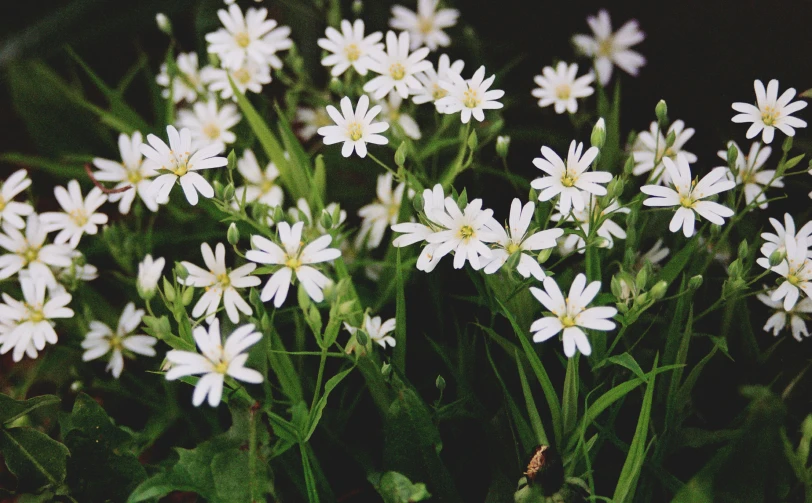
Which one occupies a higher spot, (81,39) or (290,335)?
(81,39)

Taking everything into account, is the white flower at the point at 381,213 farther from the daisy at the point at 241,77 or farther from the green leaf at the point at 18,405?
the green leaf at the point at 18,405

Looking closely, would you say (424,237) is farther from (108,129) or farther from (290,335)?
(108,129)

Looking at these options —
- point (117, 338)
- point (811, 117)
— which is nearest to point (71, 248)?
point (117, 338)

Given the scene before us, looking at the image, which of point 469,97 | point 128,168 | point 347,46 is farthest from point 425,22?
point 128,168

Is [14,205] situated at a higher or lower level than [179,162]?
lower

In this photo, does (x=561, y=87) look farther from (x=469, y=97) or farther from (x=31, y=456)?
(x=31, y=456)

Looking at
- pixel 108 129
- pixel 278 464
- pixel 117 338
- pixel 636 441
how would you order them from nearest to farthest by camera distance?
pixel 636 441, pixel 278 464, pixel 117 338, pixel 108 129

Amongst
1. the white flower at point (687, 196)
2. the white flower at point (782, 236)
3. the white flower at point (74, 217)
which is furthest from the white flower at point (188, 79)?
the white flower at point (782, 236)

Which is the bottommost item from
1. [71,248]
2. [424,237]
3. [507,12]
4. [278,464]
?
[278,464]

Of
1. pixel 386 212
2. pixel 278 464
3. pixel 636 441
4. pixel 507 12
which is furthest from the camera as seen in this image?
pixel 507 12
